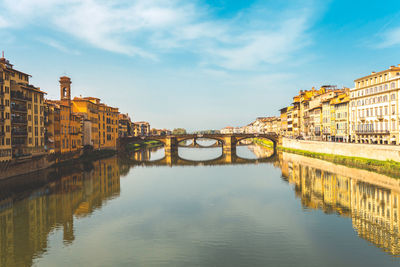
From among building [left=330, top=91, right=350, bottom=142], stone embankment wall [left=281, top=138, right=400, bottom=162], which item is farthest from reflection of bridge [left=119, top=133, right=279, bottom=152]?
building [left=330, top=91, right=350, bottom=142]

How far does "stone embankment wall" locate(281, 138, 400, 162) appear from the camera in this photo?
1744 inches

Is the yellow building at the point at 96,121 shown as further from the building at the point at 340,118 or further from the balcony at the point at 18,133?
the building at the point at 340,118

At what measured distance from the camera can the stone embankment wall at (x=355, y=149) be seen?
145 ft

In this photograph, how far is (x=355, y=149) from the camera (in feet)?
175

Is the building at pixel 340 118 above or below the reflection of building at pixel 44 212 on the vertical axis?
above

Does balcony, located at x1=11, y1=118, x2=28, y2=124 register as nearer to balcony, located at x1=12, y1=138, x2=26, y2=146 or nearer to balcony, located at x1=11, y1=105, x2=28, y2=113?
balcony, located at x1=11, y1=105, x2=28, y2=113

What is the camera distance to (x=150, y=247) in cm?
1928

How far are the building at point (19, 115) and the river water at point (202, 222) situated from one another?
4692 mm

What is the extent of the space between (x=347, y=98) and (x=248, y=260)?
197ft

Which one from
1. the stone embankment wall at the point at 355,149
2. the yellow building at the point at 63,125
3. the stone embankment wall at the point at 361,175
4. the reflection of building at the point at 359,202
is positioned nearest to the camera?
the reflection of building at the point at 359,202

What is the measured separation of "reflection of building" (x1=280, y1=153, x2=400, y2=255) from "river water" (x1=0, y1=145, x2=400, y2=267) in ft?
0.29

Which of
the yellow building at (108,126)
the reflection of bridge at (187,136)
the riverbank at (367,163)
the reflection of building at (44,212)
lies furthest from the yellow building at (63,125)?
the riverbank at (367,163)

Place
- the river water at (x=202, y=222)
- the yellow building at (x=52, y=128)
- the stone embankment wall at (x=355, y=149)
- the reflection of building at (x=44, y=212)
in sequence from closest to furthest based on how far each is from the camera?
the river water at (x=202, y=222)
the reflection of building at (x=44, y=212)
the stone embankment wall at (x=355, y=149)
the yellow building at (x=52, y=128)

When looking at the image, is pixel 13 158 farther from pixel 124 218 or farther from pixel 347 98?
pixel 347 98
